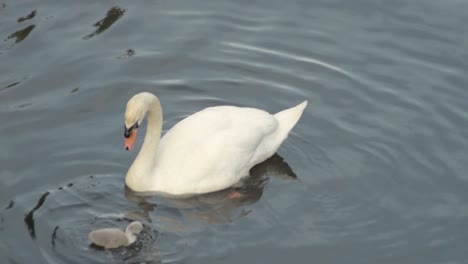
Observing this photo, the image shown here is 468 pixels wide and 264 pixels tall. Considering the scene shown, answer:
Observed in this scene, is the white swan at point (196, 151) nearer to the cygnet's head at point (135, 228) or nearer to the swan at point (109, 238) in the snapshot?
the cygnet's head at point (135, 228)

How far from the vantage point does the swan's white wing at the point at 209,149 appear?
11570mm

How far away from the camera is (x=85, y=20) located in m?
15.2

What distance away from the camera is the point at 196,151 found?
11617 mm

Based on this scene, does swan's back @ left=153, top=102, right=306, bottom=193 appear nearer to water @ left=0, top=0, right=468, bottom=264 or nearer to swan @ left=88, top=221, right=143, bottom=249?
water @ left=0, top=0, right=468, bottom=264

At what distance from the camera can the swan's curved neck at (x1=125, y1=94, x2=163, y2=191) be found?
11.5 m

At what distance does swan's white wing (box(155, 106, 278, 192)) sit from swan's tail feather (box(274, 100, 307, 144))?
25cm

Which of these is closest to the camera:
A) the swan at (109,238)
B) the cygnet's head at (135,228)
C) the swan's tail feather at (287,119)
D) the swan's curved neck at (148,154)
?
the swan at (109,238)

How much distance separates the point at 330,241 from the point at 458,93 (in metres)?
3.64

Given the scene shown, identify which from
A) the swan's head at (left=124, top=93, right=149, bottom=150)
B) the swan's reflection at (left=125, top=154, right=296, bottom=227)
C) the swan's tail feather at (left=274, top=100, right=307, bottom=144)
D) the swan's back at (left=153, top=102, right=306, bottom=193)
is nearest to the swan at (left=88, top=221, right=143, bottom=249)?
the swan's reflection at (left=125, top=154, right=296, bottom=227)

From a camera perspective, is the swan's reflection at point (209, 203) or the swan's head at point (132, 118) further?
the swan's reflection at point (209, 203)

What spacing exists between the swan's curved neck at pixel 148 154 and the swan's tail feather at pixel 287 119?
1436 mm

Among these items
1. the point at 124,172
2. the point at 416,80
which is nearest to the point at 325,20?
the point at 416,80

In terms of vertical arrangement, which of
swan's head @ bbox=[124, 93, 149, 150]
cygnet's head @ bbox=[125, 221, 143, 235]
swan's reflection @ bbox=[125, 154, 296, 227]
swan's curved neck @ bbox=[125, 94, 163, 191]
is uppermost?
swan's head @ bbox=[124, 93, 149, 150]

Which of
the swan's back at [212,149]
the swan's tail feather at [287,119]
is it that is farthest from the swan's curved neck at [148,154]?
the swan's tail feather at [287,119]
